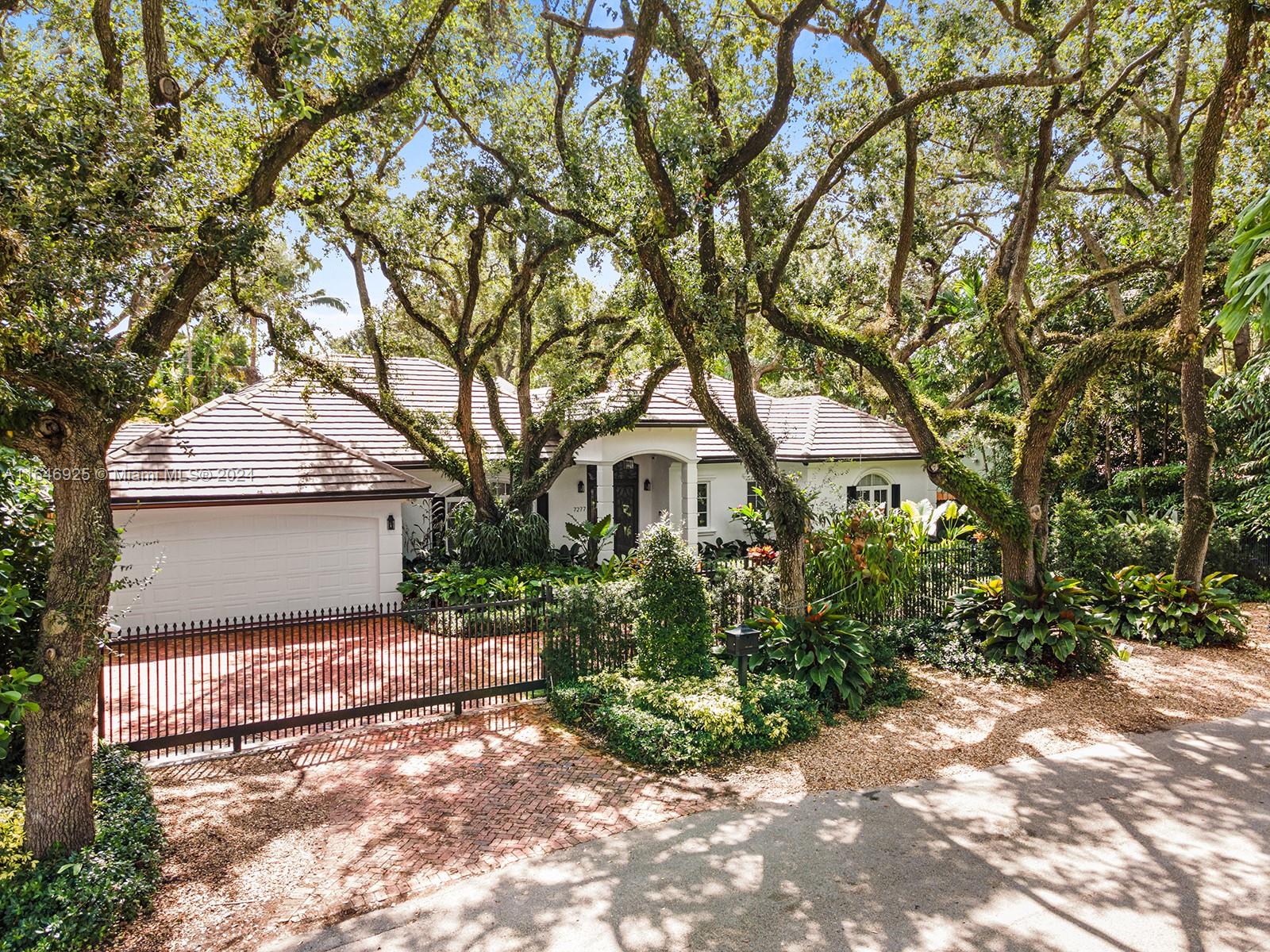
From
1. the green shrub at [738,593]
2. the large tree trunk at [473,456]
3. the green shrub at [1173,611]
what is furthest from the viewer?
the large tree trunk at [473,456]

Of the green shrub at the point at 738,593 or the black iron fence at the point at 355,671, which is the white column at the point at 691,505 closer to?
the black iron fence at the point at 355,671

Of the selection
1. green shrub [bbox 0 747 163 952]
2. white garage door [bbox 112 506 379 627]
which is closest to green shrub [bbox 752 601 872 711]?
green shrub [bbox 0 747 163 952]

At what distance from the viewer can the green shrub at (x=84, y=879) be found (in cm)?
461

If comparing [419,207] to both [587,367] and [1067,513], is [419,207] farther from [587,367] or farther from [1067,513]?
[1067,513]

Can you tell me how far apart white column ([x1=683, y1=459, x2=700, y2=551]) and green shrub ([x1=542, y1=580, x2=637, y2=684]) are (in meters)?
7.72

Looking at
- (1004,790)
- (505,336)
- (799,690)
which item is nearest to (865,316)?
(505,336)

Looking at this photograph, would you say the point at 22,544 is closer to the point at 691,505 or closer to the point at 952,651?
the point at 952,651

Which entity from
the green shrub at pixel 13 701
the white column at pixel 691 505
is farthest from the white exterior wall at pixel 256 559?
the green shrub at pixel 13 701

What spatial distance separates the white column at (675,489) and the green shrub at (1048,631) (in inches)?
359

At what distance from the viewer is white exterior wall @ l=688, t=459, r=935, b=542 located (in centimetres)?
1998

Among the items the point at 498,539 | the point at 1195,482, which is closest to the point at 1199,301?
the point at 1195,482

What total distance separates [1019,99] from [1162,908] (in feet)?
35.2

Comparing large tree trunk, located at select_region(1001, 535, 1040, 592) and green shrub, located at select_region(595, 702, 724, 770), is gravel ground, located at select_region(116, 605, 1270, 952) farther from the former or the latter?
large tree trunk, located at select_region(1001, 535, 1040, 592)

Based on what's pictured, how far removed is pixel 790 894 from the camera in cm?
532
